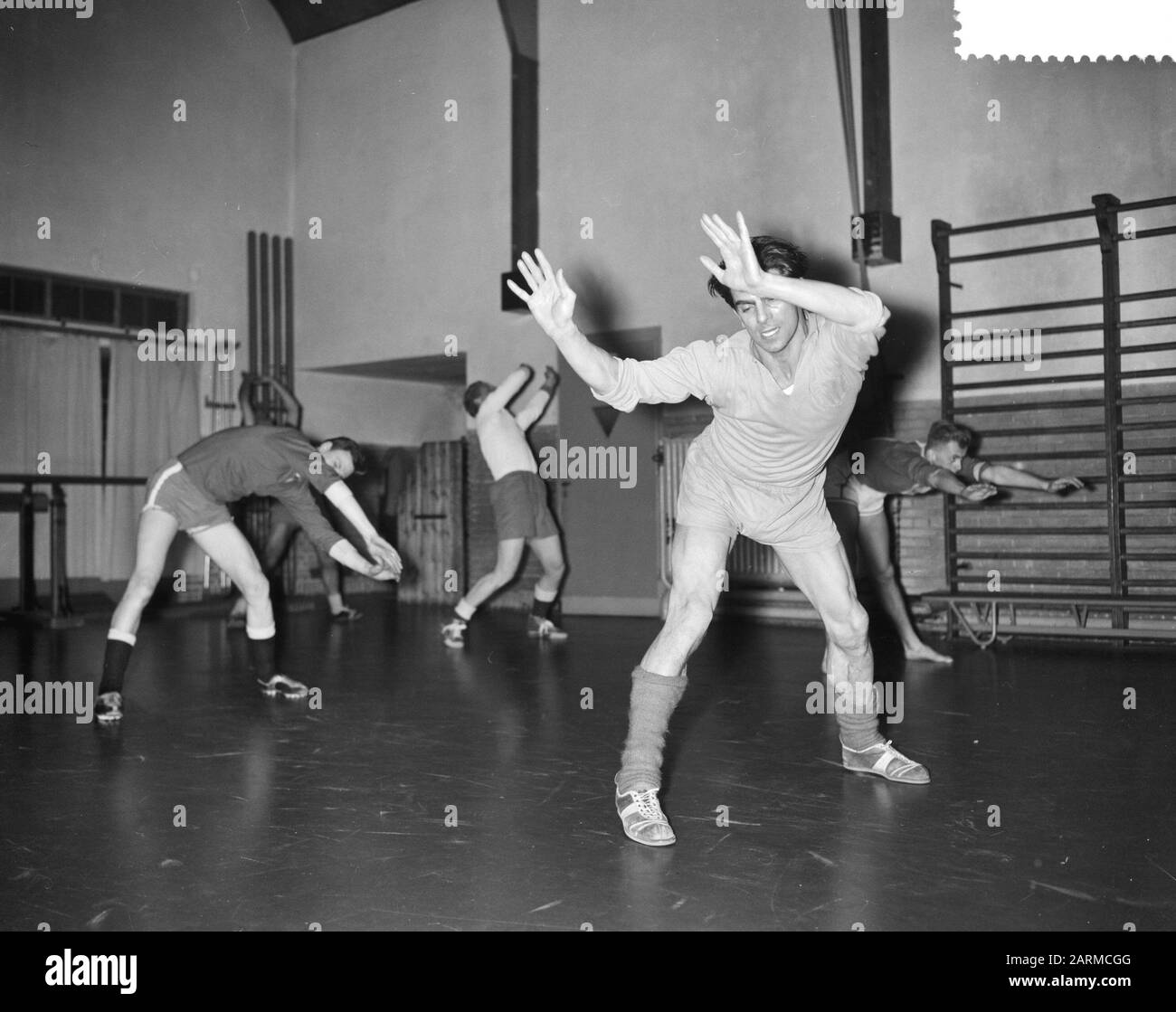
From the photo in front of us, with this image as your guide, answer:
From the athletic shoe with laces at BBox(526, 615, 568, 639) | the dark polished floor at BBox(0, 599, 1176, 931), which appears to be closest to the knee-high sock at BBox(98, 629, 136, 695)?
the dark polished floor at BBox(0, 599, 1176, 931)

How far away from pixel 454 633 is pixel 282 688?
226 cm

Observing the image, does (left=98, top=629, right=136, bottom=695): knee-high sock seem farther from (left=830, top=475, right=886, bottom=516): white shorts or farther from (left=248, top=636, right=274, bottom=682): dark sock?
(left=830, top=475, right=886, bottom=516): white shorts

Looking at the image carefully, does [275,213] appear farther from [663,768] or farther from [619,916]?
[619,916]

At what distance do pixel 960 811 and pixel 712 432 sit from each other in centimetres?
130

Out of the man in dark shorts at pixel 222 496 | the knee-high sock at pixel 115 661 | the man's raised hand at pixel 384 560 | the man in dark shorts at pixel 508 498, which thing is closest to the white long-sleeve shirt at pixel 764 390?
the man's raised hand at pixel 384 560

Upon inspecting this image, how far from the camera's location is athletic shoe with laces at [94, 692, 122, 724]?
458 centimetres

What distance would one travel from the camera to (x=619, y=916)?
2.30 m

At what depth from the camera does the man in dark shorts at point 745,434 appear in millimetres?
2693

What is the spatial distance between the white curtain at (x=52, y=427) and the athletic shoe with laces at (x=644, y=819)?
836 centimetres

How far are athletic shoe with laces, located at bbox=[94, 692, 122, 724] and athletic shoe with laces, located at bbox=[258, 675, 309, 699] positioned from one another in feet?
2.32

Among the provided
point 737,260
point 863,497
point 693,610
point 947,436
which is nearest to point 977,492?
point 947,436

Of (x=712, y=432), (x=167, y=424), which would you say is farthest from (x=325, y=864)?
(x=167, y=424)

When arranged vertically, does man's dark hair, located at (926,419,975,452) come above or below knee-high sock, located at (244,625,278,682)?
above

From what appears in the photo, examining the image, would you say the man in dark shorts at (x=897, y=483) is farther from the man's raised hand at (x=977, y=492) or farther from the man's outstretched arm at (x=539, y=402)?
the man's outstretched arm at (x=539, y=402)
